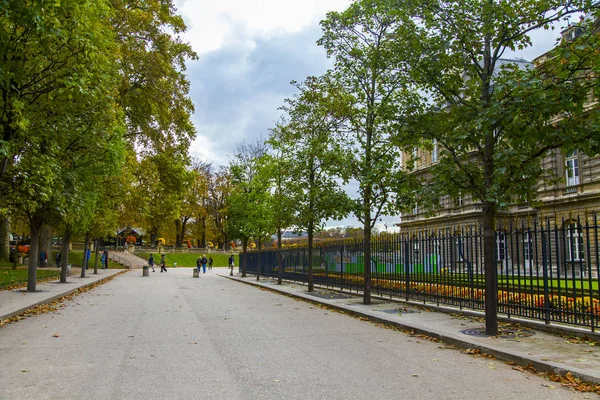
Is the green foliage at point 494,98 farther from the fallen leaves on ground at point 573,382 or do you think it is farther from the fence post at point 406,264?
the fence post at point 406,264

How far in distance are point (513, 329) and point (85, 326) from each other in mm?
9307

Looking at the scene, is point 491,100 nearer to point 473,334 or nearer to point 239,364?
point 473,334

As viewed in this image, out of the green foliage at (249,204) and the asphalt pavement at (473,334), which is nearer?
the asphalt pavement at (473,334)

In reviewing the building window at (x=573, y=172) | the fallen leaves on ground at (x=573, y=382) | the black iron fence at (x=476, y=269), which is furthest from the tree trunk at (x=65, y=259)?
the building window at (x=573, y=172)

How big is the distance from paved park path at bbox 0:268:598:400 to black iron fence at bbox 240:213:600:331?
2710mm

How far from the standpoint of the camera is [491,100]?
919 centimetres

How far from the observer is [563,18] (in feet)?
30.1

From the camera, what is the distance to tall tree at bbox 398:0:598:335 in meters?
7.71

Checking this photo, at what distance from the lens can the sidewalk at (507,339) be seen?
22.6 ft

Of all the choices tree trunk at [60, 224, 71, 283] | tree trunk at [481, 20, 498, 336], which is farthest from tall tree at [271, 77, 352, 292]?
tree trunk at [60, 224, 71, 283]

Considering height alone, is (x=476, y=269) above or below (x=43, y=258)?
above

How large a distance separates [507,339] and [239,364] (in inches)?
199

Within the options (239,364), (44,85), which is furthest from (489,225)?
(44,85)

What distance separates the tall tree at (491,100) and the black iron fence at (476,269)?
115 centimetres
